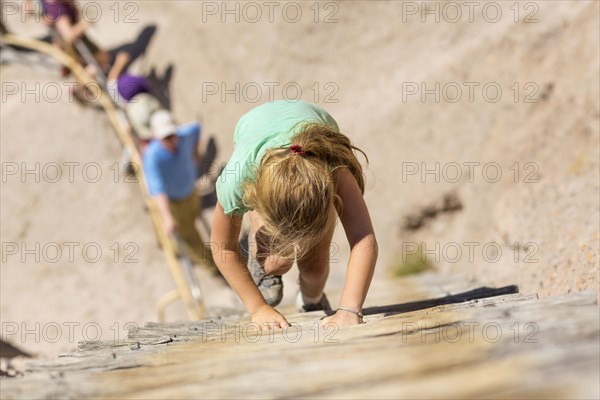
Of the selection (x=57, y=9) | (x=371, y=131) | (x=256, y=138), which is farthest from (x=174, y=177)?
(x=256, y=138)

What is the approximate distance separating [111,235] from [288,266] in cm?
581

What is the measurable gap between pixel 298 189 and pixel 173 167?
446 cm

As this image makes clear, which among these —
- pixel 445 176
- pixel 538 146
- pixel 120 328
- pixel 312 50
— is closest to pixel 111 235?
pixel 120 328

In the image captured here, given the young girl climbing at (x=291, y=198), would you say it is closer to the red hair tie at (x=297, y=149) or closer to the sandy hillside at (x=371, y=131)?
the red hair tie at (x=297, y=149)

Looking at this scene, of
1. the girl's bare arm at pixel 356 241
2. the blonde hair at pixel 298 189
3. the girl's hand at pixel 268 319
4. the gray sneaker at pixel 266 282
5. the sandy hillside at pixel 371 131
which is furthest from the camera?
the sandy hillside at pixel 371 131

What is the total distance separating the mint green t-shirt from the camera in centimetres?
293

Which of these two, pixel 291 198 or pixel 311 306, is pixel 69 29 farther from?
pixel 291 198

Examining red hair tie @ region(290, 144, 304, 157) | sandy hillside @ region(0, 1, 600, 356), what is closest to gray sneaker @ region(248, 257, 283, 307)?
red hair tie @ region(290, 144, 304, 157)

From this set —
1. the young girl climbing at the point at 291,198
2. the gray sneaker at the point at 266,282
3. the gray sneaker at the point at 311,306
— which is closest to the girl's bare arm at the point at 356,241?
the young girl climbing at the point at 291,198

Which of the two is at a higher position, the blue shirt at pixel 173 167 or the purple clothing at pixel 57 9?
the purple clothing at pixel 57 9

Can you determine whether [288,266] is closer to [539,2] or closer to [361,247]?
[361,247]

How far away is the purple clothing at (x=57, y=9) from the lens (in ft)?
30.9

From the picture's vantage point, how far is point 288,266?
3473 millimetres

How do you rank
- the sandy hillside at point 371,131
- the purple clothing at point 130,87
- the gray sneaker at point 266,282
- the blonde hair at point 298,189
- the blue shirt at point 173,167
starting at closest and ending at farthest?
the blonde hair at point 298,189, the gray sneaker at point 266,282, the sandy hillside at point 371,131, the blue shirt at point 173,167, the purple clothing at point 130,87
